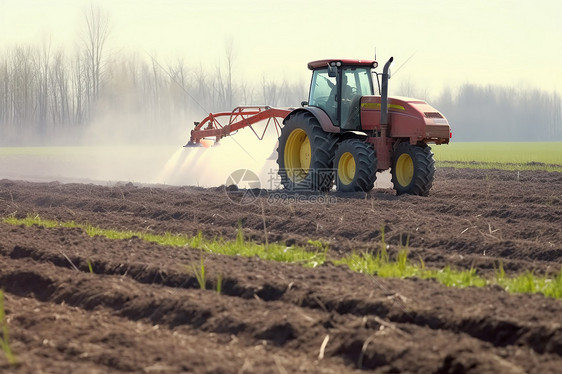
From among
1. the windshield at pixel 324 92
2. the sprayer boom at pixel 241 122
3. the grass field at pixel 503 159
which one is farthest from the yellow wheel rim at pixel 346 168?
the grass field at pixel 503 159

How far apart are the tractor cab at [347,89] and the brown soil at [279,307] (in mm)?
3702

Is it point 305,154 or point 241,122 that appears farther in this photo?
point 241,122

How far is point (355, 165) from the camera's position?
1255 cm

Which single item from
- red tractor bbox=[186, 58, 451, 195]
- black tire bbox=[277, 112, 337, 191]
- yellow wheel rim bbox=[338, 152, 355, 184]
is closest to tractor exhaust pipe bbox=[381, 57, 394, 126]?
red tractor bbox=[186, 58, 451, 195]

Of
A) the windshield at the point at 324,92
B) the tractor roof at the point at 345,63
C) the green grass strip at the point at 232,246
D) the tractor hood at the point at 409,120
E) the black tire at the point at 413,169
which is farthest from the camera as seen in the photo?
the windshield at the point at 324,92

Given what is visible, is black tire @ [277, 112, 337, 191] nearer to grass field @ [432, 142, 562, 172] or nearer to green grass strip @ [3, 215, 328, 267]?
green grass strip @ [3, 215, 328, 267]

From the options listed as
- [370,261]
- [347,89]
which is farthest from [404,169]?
[370,261]

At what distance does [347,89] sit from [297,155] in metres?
1.91

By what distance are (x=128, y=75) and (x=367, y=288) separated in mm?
56380

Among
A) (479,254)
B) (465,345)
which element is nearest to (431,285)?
(465,345)

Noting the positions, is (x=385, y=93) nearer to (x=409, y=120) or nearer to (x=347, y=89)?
(x=409, y=120)

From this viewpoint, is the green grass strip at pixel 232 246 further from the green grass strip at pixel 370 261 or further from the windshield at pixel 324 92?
the windshield at pixel 324 92

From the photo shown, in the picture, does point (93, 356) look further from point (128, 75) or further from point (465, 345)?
point (128, 75)

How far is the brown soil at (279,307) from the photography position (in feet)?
13.5
